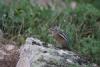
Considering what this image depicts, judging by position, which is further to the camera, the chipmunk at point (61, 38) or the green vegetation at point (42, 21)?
the green vegetation at point (42, 21)

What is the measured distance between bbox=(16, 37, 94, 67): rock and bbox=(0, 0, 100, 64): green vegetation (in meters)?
0.98

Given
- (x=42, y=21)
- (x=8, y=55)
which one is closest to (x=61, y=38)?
(x=8, y=55)

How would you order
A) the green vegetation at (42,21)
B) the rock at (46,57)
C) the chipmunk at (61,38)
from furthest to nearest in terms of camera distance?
the green vegetation at (42,21) → the chipmunk at (61,38) → the rock at (46,57)

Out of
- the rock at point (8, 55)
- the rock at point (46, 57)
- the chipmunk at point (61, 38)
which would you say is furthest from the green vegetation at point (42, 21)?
the rock at point (46, 57)

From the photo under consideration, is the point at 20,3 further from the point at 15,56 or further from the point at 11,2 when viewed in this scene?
the point at 15,56

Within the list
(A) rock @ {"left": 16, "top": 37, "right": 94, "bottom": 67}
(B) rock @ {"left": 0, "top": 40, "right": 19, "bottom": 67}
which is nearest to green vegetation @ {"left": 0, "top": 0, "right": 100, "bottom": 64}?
(B) rock @ {"left": 0, "top": 40, "right": 19, "bottom": 67}

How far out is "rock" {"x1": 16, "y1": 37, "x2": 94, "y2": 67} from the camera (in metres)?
2.56

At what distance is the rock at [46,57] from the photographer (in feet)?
8.39

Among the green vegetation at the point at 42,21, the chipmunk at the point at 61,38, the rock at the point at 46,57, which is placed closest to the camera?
the rock at the point at 46,57

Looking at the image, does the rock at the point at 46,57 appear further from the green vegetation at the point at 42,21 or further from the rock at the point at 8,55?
the green vegetation at the point at 42,21

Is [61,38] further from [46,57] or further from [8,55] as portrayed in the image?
[8,55]

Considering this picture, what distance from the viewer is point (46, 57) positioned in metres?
2.67

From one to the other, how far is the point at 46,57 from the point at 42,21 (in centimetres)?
199

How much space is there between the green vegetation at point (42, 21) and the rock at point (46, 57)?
0.98 m
